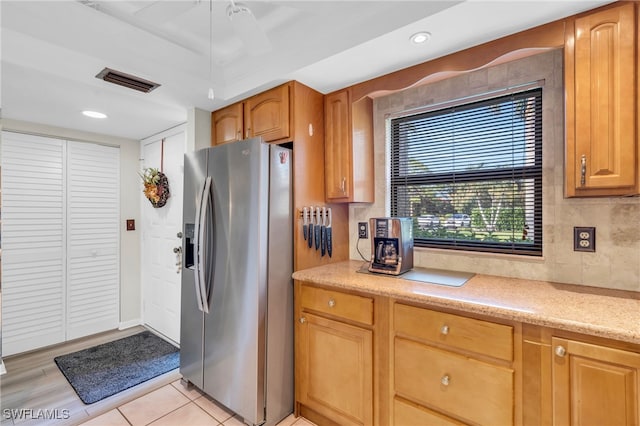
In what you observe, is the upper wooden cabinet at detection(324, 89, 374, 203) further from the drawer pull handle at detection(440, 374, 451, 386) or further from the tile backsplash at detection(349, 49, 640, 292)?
the drawer pull handle at detection(440, 374, 451, 386)

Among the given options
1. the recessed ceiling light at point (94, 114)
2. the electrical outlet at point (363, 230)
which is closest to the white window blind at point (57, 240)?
the recessed ceiling light at point (94, 114)

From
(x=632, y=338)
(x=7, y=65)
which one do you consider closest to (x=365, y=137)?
(x=632, y=338)

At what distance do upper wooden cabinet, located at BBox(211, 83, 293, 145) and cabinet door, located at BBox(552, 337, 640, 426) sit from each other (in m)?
1.75

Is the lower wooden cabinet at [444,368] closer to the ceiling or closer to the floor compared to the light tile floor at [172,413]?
closer to the ceiling

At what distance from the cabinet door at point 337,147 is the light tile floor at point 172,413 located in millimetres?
1480

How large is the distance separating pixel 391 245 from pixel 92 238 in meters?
3.13

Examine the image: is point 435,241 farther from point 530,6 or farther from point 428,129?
point 530,6

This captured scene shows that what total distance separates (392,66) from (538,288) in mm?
1427

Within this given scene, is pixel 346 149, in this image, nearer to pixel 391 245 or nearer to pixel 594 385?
pixel 391 245

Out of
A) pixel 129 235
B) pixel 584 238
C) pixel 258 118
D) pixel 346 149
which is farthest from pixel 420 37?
pixel 129 235

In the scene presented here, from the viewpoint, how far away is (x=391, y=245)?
185 centimetres

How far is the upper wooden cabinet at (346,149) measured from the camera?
2076 mm

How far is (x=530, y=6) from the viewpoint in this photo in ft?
4.25

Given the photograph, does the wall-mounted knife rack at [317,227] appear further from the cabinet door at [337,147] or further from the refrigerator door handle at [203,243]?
the refrigerator door handle at [203,243]
